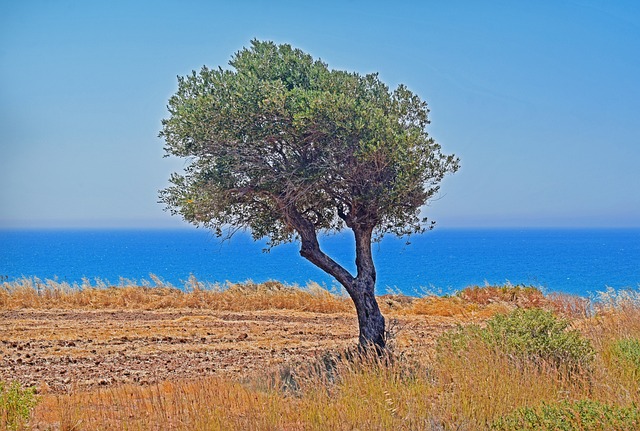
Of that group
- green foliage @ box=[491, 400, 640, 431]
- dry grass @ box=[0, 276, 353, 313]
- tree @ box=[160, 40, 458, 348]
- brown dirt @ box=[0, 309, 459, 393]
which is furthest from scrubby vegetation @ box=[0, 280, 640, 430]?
dry grass @ box=[0, 276, 353, 313]

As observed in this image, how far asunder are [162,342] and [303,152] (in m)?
6.20

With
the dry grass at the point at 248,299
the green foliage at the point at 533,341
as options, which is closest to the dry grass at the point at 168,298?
the dry grass at the point at 248,299

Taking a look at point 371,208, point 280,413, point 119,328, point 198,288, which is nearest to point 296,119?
point 371,208

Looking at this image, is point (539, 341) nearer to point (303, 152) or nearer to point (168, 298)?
point (303, 152)

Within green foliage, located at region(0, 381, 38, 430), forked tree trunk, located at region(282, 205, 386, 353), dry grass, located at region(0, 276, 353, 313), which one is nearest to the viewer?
green foliage, located at region(0, 381, 38, 430)

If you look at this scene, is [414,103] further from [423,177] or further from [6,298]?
[6,298]

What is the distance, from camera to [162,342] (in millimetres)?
13062

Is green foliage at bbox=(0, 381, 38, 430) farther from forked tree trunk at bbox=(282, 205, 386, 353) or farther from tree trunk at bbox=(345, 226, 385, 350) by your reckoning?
tree trunk at bbox=(345, 226, 385, 350)

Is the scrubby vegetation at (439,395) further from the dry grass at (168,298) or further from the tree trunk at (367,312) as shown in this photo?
the dry grass at (168,298)

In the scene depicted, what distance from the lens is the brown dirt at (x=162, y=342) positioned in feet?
33.3

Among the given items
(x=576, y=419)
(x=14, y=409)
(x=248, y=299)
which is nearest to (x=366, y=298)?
(x=576, y=419)

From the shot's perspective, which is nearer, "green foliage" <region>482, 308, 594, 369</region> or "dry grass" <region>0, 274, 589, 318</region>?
"green foliage" <region>482, 308, 594, 369</region>

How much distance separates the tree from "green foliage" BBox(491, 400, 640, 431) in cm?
414

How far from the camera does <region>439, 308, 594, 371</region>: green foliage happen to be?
25.4 ft
